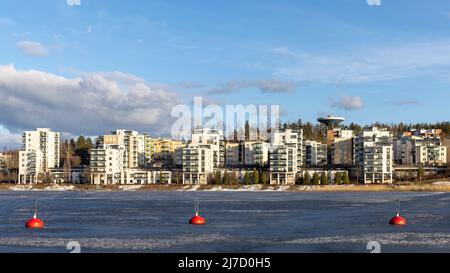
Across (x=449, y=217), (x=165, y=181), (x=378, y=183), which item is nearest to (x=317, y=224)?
(x=449, y=217)

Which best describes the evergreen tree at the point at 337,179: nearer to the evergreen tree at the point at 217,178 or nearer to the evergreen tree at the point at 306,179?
the evergreen tree at the point at 306,179

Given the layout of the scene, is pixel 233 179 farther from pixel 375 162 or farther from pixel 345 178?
pixel 375 162

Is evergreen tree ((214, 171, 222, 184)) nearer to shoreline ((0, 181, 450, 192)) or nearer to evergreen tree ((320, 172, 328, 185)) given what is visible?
shoreline ((0, 181, 450, 192))

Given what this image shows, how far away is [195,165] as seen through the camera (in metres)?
187

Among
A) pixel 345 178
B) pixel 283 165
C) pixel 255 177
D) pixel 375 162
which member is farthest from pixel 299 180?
pixel 375 162

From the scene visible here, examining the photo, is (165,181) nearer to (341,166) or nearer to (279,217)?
(341,166)

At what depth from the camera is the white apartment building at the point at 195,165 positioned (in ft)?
611

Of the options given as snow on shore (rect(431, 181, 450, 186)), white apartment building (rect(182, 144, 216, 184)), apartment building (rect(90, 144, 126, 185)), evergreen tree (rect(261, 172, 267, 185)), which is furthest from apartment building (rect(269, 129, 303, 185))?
apartment building (rect(90, 144, 126, 185))

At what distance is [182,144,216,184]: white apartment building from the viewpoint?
186 metres

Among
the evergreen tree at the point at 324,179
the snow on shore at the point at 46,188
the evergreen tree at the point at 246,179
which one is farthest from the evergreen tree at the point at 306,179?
the snow on shore at the point at 46,188

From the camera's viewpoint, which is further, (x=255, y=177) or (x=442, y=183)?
(x=255, y=177)

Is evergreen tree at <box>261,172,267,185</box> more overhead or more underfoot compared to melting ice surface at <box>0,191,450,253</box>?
more overhead

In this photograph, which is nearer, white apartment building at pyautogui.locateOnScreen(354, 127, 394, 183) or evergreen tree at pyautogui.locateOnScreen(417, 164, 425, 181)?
evergreen tree at pyautogui.locateOnScreen(417, 164, 425, 181)
